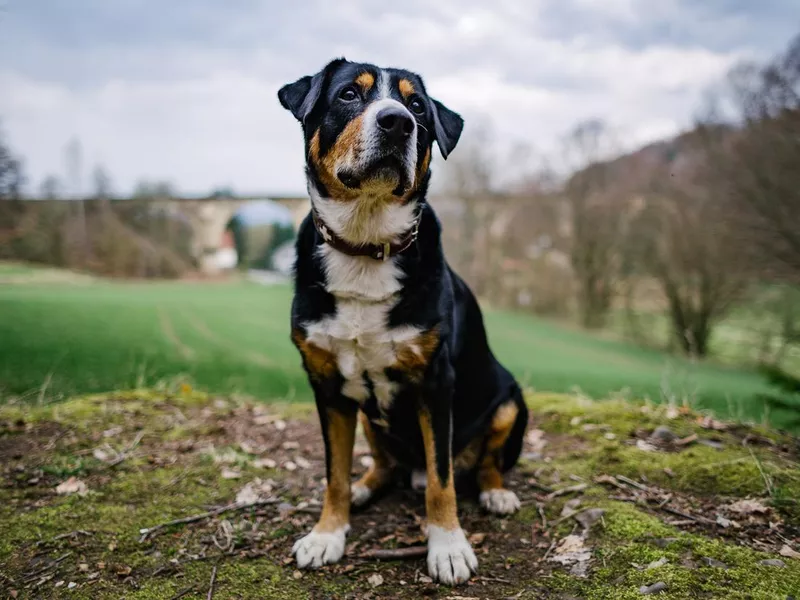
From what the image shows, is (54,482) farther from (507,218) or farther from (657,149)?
(507,218)

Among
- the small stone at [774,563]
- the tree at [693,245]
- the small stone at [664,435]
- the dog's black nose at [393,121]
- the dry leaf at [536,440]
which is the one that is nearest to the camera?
the small stone at [774,563]

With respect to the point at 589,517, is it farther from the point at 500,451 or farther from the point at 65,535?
the point at 65,535

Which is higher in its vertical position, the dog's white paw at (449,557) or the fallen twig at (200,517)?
the dog's white paw at (449,557)

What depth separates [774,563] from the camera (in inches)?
84.4

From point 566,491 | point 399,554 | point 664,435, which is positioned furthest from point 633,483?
point 399,554

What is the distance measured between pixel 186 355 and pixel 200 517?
12.1 feet

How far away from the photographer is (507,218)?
14.8 meters

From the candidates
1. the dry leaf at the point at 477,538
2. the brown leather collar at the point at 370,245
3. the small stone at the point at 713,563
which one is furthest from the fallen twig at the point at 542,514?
the brown leather collar at the point at 370,245

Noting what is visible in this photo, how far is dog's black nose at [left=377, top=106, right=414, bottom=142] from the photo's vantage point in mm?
2236

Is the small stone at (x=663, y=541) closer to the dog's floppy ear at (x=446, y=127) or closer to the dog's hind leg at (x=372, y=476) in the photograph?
the dog's hind leg at (x=372, y=476)

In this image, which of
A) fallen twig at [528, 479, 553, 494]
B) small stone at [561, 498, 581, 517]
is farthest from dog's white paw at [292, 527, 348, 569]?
fallen twig at [528, 479, 553, 494]

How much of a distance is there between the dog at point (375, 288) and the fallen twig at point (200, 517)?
0.52m

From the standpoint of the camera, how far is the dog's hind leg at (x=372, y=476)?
2953 millimetres

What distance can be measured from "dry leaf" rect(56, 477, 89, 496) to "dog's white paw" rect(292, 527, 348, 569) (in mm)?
1248
